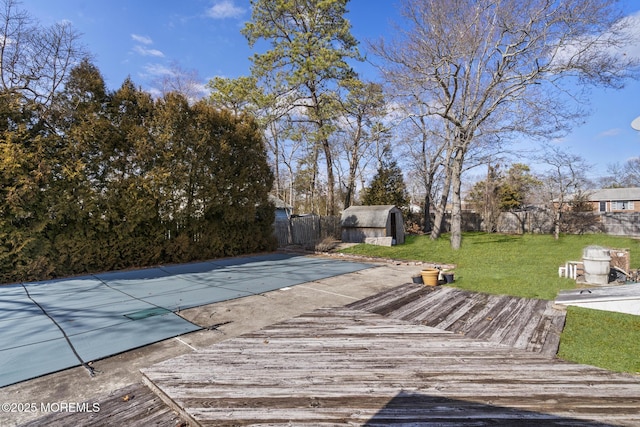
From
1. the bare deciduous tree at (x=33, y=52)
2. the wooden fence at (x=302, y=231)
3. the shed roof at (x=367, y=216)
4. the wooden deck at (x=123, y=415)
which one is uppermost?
the bare deciduous tree at (x=33, y=52)

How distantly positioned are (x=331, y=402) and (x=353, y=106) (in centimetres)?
1429

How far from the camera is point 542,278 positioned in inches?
249

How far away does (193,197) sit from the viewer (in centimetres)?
922

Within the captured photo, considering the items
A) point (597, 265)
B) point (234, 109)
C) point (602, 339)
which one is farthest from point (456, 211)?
point (234, 109)

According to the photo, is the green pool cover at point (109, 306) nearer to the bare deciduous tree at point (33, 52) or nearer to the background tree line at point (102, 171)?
the background tree line at point (102, 171)

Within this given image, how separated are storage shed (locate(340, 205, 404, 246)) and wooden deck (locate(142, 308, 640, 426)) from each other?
885cm

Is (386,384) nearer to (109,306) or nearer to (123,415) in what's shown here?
(123,415)

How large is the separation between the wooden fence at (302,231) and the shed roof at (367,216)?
1.11 m

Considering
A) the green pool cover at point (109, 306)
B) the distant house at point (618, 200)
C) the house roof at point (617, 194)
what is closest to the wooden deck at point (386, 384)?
the green pool cover at point (109, 306)

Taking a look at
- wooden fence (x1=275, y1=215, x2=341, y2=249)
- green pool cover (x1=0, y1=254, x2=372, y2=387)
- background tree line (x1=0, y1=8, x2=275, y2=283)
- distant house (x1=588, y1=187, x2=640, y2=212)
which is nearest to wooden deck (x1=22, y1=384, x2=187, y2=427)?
green pool cover (x1=0, y1=254, x2=372, y2=387)

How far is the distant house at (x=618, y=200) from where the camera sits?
26.9 m

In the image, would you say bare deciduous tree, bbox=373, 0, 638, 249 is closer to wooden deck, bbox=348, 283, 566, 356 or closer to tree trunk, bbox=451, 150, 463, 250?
tree trunk, bbox=451, 150, 463, 250

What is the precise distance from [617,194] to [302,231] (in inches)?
1282

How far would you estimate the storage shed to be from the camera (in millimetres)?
12172
